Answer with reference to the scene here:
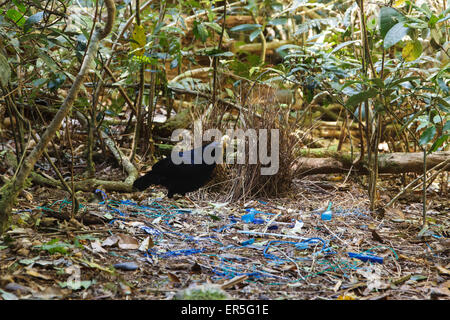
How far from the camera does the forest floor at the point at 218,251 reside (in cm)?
147

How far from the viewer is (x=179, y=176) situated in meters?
2.91

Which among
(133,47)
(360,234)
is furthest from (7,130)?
(360,234)

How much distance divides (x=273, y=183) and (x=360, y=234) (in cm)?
84

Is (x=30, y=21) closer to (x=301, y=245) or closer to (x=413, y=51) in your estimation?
(x=301, y=245)

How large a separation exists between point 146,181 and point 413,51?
1800 mm

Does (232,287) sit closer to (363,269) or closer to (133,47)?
(363,269)

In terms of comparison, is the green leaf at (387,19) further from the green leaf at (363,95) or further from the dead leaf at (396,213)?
the dead leaf at (396,213)

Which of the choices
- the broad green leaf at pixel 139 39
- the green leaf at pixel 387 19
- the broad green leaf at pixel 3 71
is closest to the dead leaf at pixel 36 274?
the broad green leaf at pixel 3 71

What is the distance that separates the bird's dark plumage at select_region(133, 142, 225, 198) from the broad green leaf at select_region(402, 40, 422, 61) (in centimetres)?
133

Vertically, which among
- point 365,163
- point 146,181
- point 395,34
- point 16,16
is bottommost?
point 146,181

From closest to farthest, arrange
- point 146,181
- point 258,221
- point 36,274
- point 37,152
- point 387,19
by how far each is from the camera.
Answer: point 36,274 < point 37,152 < point 387,19 < point 258,221 < point 146,181

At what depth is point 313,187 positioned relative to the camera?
128 inches

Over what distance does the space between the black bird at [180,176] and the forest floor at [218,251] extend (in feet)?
0.40

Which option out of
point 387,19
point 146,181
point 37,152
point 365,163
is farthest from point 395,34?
point 146,181
